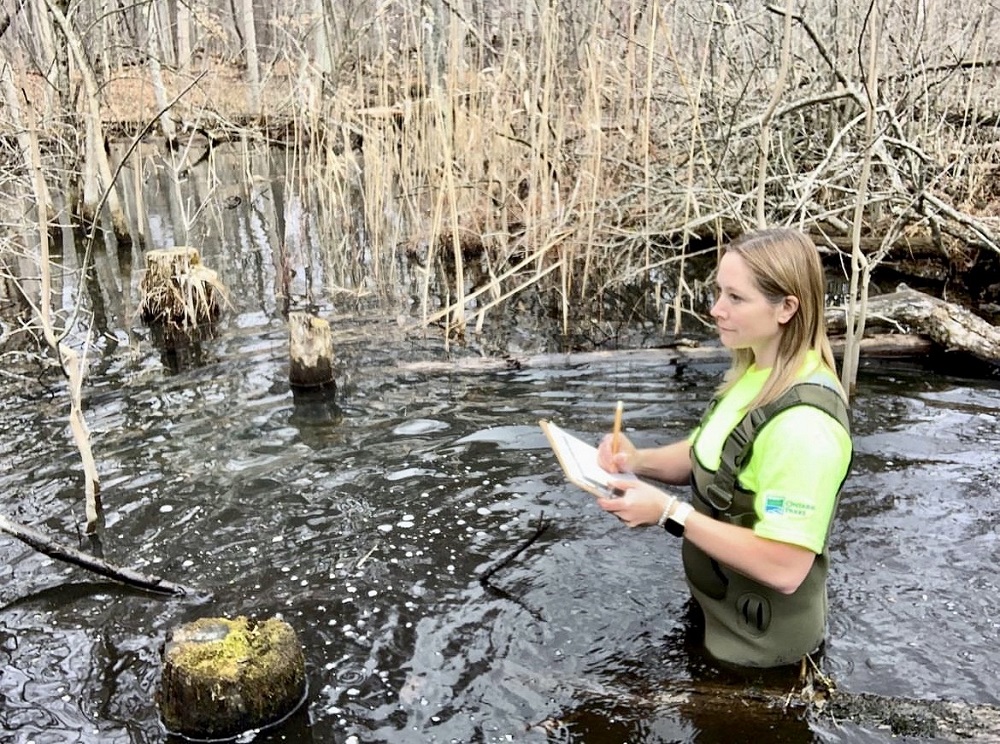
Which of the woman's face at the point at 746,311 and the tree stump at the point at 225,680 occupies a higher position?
the woman's face at the point at 746,311

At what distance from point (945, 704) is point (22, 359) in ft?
21.6

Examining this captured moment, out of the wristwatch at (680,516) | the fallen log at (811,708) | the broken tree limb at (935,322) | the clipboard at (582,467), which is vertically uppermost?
the clipboard at (582,467)

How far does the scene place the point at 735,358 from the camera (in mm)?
2639

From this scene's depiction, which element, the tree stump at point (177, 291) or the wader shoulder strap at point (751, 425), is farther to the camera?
the tree stump at point (177, 291)

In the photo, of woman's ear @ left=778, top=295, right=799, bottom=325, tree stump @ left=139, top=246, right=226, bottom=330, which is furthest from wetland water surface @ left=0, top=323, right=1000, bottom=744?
tree stump @ left=139, top=246, right=226, bottom=330

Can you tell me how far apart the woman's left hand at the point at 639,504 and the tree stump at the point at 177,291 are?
6.04m

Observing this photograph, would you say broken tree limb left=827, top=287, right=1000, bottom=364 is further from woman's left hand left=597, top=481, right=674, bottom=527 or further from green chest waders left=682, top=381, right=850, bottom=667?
woman's left hand left=597, top=481, right=674, bottom=527

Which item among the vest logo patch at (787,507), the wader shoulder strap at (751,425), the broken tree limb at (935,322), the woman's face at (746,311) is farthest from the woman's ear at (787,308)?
the broken tree limb at (935,322)

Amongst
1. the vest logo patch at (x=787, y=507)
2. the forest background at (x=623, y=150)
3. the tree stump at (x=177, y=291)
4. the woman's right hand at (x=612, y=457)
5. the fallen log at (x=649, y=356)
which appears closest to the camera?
the vest logo patch at (x=787, y=507)

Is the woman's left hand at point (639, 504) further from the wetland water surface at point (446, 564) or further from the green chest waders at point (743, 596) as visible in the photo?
the wetland water surface at point (446, 564)

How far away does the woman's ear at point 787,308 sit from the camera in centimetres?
233

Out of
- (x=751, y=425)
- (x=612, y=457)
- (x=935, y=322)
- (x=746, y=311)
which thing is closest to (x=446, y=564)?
(x=612, y=457)

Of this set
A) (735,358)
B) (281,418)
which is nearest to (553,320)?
(281,418)

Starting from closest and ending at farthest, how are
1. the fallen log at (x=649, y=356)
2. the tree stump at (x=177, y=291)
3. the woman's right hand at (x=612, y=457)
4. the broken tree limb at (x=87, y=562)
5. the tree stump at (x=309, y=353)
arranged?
the woman's right hand at (x=612, y=457), the broken tree limb at (x=87, y=562), the tree stump at (x=309, y=353), the fallen log at (x=649, y=356), the tree stump at (x=177, y=291)
